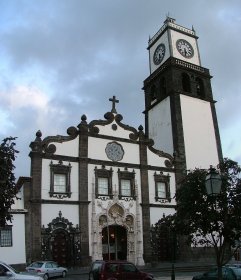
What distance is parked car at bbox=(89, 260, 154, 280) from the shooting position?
21.1 metres

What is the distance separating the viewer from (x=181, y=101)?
4716cm

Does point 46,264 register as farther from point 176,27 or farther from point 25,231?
point 176,27

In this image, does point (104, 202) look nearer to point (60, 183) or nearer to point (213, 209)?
point (60, 183)

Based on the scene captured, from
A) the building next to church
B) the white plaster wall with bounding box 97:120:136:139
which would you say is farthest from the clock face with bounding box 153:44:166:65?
the white plaster wall with bounding box 97:120:136:139

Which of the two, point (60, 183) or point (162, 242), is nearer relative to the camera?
point (60, 183)

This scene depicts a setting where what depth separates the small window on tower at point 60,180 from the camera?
36.4 m

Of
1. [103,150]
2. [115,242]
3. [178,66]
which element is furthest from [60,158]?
[178,66]

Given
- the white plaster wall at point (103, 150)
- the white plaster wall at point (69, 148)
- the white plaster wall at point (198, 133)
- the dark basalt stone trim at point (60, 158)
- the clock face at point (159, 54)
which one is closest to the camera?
the dark basalt stone trim at point (60, 158)

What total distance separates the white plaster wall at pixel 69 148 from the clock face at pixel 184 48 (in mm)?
19431

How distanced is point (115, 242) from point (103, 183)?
17.9ft

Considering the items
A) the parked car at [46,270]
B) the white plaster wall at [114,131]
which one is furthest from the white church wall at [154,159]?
the parked car at [46,270]

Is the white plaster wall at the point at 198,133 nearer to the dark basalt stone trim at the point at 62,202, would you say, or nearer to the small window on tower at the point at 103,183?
the small window on tower at the point at 103,183

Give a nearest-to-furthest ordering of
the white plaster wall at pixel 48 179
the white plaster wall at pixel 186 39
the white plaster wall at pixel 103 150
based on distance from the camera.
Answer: the white plaster wall at pixel 48 179 < the white plaster wall at pixel 103 150 < the white plaster wall at pixel 186 39

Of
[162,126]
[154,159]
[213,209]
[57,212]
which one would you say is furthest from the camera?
[162,126]
